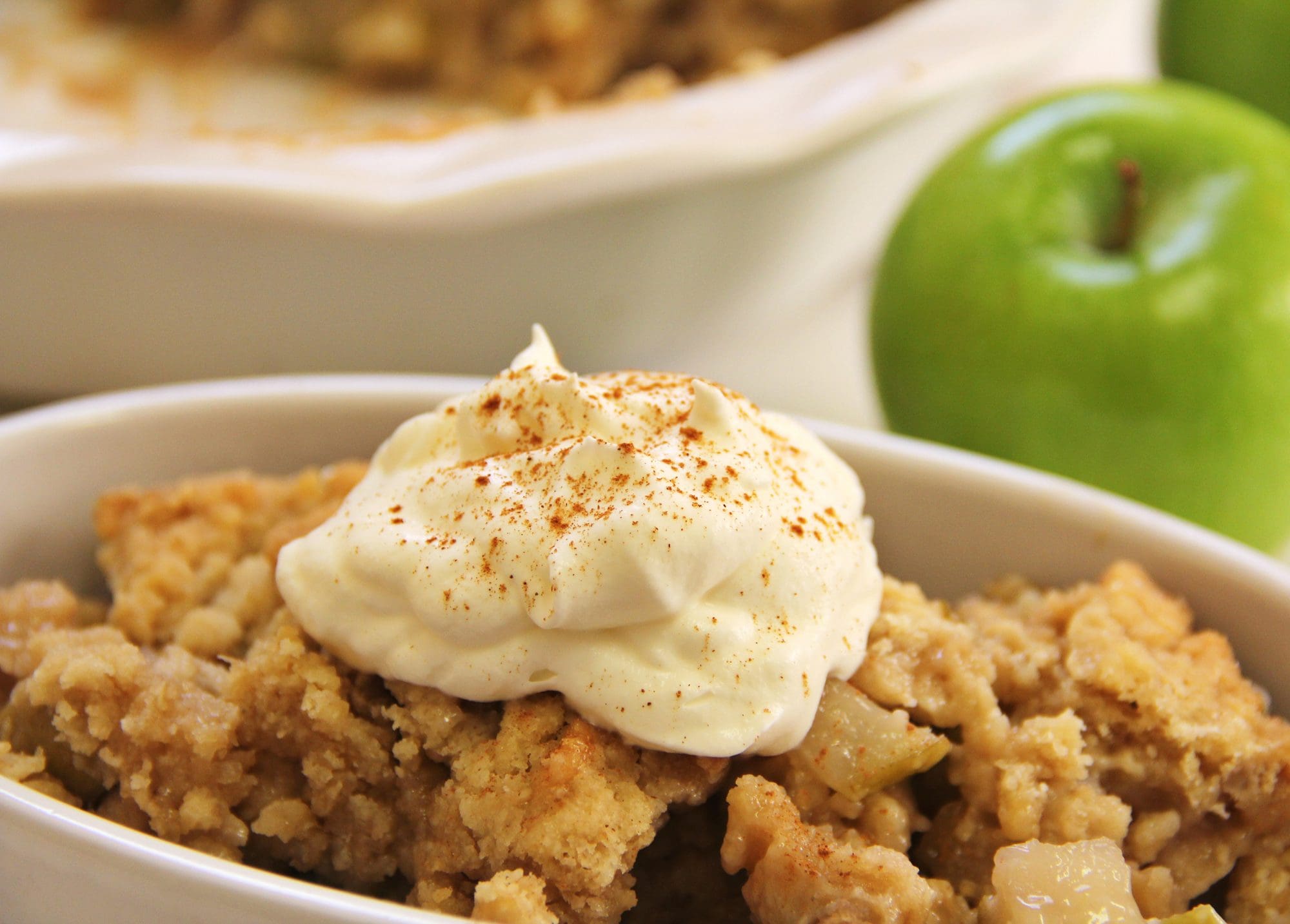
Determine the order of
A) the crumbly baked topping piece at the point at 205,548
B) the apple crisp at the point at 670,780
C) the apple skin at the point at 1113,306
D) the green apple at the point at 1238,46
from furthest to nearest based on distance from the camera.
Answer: the green apple at the point at 1238,46, the apple skin at the point at 1113,306, the crumbly baked topping piece at the point at 205,548, the apple crisp at the point at 670,780

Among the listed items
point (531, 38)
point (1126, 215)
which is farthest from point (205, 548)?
point (531, 38)

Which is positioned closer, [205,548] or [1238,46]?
[205,548]

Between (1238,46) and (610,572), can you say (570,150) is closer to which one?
(610,572)

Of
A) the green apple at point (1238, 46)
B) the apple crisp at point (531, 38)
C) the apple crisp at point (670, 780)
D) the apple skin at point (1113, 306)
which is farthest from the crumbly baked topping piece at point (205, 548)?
the green apple at point (1238, 46)

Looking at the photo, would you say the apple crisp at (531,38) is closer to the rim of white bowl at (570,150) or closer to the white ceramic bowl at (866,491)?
the rim of white bowl at (570,150)

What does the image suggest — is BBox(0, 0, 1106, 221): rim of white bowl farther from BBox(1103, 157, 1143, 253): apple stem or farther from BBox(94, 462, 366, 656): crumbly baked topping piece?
BBox(94, 462, 366, 656): crumbly baked topping piece

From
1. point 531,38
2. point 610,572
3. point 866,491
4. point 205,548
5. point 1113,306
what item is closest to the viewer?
point 610,572

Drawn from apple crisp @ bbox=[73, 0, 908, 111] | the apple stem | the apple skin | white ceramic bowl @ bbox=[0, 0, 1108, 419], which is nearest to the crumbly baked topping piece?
white ceramic bowl @ bbox=[0, 0, 1108, 419]
